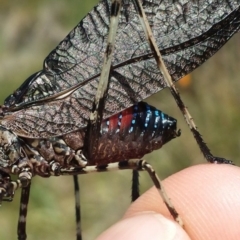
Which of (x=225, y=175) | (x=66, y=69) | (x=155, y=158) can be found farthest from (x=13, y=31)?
(x=225, y=175)

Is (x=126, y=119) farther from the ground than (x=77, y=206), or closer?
farther from the ground

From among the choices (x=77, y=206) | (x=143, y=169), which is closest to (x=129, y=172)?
(x=77, y=206)

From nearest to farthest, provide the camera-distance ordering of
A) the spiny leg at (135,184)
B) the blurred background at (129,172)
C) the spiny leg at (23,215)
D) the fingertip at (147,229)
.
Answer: the fingertip at (147,229)
the spiny leg at (23,215)
the spiny leg at (135,184)
the blurred background at (129,172)

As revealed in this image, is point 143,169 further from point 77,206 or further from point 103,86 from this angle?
point 77,206

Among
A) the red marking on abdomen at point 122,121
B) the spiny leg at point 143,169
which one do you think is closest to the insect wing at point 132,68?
the red marking on abdomen at point 122,121

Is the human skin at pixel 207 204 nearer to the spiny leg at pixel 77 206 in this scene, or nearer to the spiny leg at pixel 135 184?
the spiny leg at pixel 135 184

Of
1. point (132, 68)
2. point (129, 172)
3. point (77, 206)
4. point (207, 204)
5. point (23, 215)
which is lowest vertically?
point (129, 172)

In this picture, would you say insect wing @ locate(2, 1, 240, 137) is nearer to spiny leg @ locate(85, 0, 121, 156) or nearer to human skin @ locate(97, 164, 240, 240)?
spiny leg @ locate(85, 0, 121, 156)
